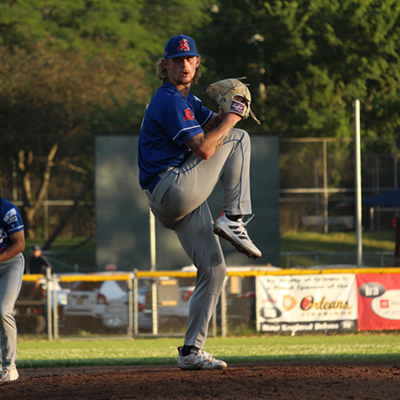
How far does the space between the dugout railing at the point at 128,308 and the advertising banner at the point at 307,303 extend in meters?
0.20

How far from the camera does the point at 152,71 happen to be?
36.7 meters

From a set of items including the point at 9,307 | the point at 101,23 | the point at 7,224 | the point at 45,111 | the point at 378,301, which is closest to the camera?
the point at 9,307

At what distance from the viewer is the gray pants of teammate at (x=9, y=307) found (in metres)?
5.73

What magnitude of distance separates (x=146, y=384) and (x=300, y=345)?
6.72 metres

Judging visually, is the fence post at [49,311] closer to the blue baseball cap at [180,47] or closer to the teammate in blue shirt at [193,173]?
the teammate in blue shirt at [193,173]

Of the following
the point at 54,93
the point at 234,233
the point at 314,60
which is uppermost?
the point at 314,60

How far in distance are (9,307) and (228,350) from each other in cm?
486

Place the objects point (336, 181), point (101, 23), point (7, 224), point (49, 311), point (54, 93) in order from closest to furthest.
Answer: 1. point (7, 224)
2. point (49, 311)
3. point (336, 181)
4. point (54, 93)
5. point (101, 23)

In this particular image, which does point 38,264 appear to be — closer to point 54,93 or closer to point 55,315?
point 55,315

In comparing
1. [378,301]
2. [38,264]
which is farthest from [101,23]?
[378,301]

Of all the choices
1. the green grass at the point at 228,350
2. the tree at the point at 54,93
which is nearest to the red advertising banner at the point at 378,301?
Result: the green grass at the point at 228,350

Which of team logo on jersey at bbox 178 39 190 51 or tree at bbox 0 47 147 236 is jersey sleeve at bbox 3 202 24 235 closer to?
team logo on jersey at bbox 178 39 190 51

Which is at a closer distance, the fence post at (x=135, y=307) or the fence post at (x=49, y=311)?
the fence post at (x=49, y=311)

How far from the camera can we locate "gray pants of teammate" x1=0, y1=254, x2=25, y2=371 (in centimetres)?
573
